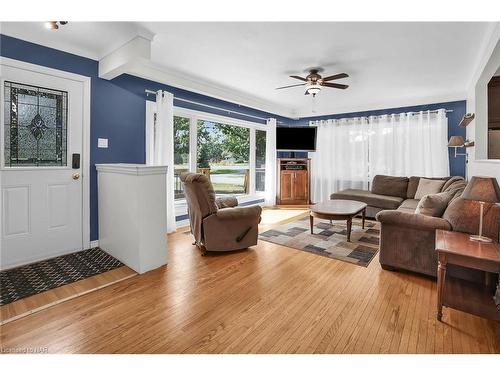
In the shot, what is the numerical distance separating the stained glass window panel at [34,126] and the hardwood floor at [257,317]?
1669mm

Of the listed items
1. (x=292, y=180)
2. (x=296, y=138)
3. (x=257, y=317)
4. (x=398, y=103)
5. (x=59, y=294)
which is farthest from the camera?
(x=292, y=180)

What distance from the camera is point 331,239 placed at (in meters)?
3.80

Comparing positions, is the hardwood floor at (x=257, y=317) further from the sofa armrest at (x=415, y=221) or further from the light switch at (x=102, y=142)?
the light switch at (x=102, y=142)

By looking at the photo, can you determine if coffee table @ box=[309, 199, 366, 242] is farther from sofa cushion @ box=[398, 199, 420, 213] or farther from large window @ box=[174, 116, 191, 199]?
large window @ box=[174, 116, 191, 199]

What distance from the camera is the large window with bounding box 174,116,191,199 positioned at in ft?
14.8

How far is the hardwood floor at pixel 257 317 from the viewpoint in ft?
5.35

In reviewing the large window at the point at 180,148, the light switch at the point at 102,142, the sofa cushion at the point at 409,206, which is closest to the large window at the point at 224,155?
the large window at the point at 180,148

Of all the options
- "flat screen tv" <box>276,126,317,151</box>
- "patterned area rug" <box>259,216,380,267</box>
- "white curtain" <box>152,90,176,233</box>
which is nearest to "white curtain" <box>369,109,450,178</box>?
"flat screen tv" <box>276,126,317,151</box>

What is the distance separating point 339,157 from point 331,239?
311cm

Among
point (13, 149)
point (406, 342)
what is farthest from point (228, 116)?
point (406, 342)

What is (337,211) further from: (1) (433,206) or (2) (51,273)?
(2) (51,273)

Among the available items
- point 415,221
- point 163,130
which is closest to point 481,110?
point 415,221

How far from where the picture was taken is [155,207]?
2719 millimetres

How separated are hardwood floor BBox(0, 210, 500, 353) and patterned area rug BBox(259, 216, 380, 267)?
17.9 inches
